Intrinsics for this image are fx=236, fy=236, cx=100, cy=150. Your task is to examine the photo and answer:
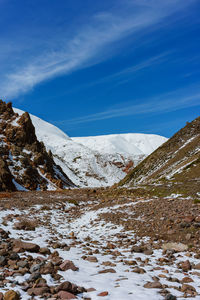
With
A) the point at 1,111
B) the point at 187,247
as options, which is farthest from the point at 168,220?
the point at 1,111

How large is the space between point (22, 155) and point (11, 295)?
6066 centimetres

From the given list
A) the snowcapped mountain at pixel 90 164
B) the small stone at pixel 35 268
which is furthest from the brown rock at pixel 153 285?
the snowcapped mountain at pixel 90 164

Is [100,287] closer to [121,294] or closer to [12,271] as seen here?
[121,294]

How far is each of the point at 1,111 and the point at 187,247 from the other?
7475 centimetres

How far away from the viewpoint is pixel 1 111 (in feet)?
245

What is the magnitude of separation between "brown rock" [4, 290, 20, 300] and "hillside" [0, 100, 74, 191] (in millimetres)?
46895

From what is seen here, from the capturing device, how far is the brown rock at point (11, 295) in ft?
18.8

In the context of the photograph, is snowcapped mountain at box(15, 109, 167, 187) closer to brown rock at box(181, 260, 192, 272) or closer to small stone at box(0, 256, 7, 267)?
small stone at box(0, 256, 7, 267)

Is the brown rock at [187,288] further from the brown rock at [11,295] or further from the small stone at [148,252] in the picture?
the brown rock at [11,295]

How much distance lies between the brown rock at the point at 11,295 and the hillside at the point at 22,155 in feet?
154

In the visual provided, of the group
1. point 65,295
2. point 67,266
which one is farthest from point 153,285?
point 67,266

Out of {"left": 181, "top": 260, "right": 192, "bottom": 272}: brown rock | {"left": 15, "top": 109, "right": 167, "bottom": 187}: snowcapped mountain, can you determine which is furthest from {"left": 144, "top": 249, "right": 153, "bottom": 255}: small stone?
{"left": 15, "top": 109, "right": 167, "bottom": 187}: snowcapped mountain

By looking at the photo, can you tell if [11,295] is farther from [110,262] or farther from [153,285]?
[110,262]

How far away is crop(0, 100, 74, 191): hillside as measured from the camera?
57.6 m
